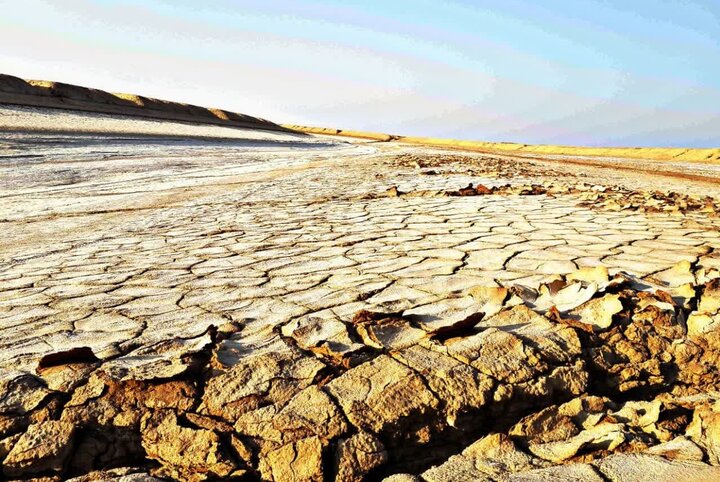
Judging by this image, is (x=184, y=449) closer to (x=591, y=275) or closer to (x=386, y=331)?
(x=386, y=331)

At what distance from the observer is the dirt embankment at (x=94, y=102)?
65.3ft

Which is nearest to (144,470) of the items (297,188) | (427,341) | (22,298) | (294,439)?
(294,439)

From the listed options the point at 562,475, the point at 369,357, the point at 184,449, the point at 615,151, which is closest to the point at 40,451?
the point at 184,449

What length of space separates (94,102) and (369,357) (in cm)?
2412

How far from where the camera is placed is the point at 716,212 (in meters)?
3.84

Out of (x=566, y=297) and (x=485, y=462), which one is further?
(x=566, y=297)

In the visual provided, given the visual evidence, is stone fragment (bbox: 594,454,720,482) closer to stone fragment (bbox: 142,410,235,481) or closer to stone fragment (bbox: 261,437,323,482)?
stone fragment (bbox: 261,437,323,482)

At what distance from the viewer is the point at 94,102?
22.9 metres

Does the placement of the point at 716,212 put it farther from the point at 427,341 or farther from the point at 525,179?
the point at 427,341

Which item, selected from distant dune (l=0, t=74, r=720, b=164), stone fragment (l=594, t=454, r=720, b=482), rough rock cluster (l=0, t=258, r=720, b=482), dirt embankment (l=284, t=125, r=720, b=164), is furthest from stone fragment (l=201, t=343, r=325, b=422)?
distant dune (l=0, t=74, r=720, b=164)

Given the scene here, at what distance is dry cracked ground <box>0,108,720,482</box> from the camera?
119cm

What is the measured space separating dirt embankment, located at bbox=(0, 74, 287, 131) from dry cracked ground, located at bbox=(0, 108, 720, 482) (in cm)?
1796

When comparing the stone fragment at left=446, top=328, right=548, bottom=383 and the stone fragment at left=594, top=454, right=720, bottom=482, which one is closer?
the stone fragment at left=594, top=454, right=720, bottom=482

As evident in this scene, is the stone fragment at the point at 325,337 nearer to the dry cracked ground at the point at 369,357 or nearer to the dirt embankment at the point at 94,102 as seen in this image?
the dry cracked ground at the point at 369,357
